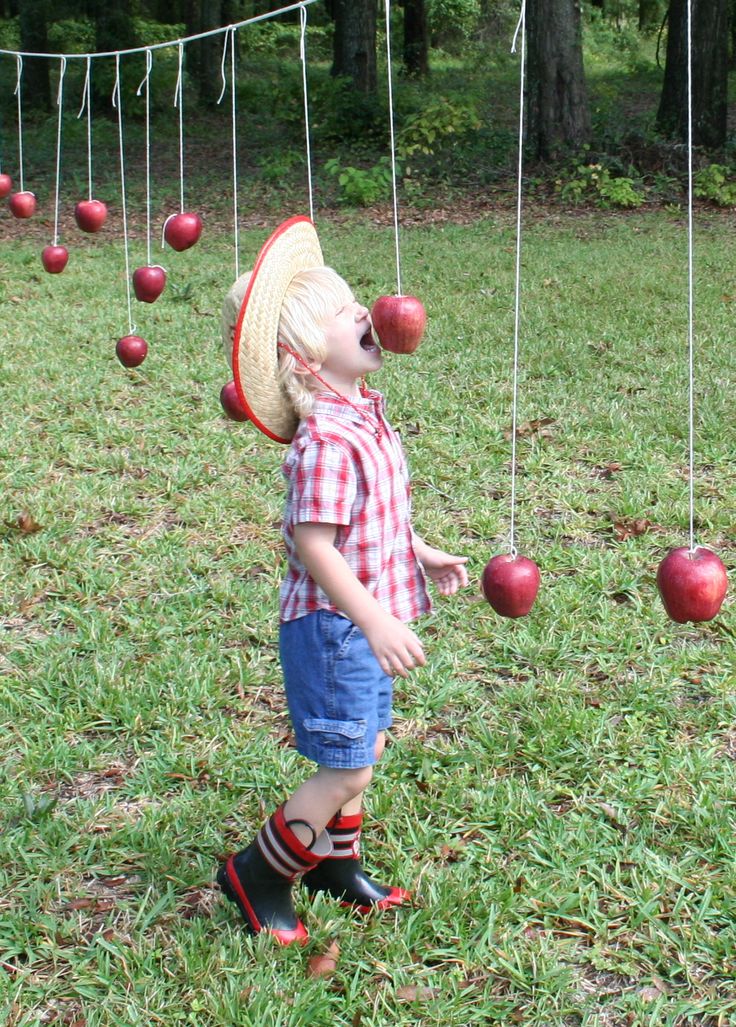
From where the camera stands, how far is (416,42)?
2258 cm

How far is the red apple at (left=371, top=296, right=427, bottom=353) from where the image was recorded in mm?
2381

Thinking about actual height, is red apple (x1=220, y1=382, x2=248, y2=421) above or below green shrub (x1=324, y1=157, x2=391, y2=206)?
below

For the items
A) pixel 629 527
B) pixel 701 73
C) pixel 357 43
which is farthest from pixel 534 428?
pixel 357 43

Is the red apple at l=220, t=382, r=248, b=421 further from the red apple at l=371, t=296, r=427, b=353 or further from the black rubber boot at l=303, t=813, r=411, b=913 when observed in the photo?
the black rubber boot at l=303, t=813, r=411, b=913

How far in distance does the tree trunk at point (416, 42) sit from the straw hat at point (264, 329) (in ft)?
71.3

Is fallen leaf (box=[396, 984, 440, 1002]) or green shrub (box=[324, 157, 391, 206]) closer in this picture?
fallen leaf (box=[396, 984, 440, 1002])

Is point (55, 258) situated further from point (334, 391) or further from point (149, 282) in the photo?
point (334, 391)

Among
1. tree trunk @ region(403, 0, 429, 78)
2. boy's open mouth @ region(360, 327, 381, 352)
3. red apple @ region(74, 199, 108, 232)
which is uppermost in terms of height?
tree trunk @ region(403, 0, 429, 78)

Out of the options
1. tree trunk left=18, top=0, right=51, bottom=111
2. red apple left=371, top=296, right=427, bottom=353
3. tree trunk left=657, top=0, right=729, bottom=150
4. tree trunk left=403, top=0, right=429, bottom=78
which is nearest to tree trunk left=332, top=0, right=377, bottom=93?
tree trunk left=657, top=0, right=729, bottom=150

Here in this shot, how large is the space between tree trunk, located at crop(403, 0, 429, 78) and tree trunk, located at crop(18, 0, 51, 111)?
23.3ft

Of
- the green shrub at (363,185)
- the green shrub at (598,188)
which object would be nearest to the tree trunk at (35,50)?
the green shrub at (363,185)

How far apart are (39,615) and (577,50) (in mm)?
11441

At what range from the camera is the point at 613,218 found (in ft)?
40.7

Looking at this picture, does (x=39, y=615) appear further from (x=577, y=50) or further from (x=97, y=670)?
(x=577, y=50)
